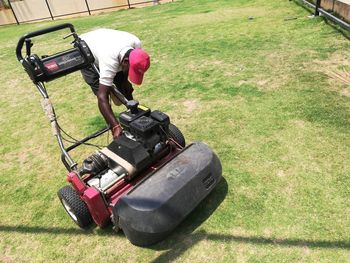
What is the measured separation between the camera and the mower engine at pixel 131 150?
2971 millimetres

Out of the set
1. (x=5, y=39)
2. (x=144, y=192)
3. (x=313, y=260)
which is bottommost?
(x=5, y=39)

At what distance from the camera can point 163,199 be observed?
273 centimetres

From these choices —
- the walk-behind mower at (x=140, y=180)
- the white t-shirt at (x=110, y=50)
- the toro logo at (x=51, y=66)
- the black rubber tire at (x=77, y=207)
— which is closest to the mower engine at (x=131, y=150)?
the walk-behind mower at (x=140, y=180)

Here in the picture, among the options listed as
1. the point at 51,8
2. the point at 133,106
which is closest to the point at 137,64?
the point at 133,106

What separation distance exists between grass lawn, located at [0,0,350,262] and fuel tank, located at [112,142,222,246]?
1.17 ft

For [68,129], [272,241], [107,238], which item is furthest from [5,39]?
[272,241]

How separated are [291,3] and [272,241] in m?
9.67

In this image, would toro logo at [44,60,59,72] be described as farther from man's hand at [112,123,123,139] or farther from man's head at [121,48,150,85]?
man's hand at [112,123,123,139]

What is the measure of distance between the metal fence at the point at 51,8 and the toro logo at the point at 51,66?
15445 mm

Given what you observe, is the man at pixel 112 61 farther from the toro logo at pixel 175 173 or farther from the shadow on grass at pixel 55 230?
the shadow on grass at pixel 55 230

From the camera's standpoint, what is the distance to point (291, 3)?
10.7 meters

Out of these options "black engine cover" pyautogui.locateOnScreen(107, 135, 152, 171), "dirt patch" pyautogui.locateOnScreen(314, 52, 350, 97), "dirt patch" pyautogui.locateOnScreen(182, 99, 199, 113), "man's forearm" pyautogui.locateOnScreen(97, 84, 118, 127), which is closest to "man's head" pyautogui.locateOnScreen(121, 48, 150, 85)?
"man's forearm" pyautogui.locateOnScreen(97, 84, 118, 127)

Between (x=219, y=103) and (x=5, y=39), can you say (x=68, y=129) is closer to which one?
(x=219, y=103)

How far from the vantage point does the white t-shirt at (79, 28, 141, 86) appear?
3.57 metres
